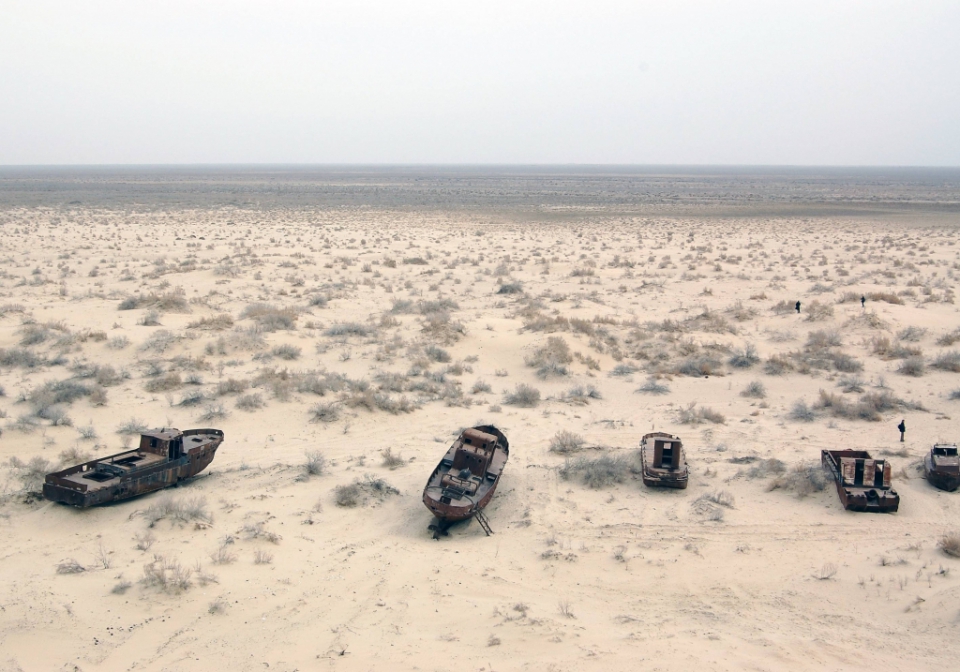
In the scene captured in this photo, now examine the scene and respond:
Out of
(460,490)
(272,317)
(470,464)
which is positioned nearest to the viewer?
(460,490)

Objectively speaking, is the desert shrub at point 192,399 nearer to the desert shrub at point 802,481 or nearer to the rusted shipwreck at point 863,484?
the desert shrub at point 802,481

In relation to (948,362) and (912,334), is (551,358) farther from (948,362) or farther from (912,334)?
(912,334)

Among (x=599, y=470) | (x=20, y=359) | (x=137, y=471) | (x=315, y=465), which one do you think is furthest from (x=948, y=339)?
(x=20, y=359)

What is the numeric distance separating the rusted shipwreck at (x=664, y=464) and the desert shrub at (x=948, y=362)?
9.45 meters

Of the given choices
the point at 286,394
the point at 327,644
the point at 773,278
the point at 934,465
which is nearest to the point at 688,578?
the point at 327,644

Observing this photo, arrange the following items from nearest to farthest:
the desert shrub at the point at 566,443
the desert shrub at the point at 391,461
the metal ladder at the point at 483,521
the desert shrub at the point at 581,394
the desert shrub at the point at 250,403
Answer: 1. the metal ladder at the point at 483,521
2. the desert shrub at the point at 391,461
3. the desert shrub at the point at 566,443
4. the desert shrub at the point at 250,403
5. the desert shrub at the point at 581,394

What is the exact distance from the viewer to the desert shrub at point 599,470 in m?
11.8

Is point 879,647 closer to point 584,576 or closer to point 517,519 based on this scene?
point 584,576

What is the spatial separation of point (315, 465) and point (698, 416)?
7.82 meters

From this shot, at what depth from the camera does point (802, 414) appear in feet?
48.6

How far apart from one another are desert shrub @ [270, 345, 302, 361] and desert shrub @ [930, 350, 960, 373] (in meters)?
15.9

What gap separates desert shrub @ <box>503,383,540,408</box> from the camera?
15961 millimetres

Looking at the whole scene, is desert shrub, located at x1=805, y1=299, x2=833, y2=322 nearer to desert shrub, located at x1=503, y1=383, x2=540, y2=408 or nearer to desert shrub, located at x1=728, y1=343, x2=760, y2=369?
desert shrub, located at x1=728, y1=343, x2=760, y2=369

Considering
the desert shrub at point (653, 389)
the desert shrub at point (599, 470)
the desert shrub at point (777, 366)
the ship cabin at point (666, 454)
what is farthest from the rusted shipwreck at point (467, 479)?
the desert shrub at point (777, 366)
